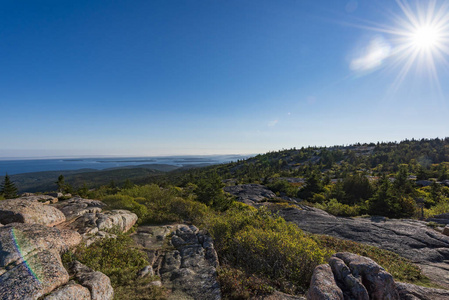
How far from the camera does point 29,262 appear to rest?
13.9ft

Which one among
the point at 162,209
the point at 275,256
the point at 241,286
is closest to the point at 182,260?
the point at 241,286

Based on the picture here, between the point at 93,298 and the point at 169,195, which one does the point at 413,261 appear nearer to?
the point at 93,298

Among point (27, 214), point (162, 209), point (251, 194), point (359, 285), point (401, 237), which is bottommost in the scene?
point (251, 194)

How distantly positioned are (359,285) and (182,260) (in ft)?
19.8

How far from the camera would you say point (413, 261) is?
9.27m

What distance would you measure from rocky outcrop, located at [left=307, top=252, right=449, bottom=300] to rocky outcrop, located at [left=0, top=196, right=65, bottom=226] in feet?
34.2

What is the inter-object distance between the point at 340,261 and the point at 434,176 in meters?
51.9

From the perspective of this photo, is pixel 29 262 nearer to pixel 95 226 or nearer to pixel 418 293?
pixel 95 226

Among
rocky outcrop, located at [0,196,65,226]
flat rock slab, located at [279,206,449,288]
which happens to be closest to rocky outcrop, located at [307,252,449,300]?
flat rock slab, located at [279,206,449,288]

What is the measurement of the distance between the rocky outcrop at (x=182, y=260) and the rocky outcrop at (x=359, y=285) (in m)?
2.94

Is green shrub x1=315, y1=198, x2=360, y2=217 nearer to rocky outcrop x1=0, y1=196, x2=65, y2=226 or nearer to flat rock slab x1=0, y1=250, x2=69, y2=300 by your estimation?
flat rock slab x1=0, y1=250, x2=69, y2=300

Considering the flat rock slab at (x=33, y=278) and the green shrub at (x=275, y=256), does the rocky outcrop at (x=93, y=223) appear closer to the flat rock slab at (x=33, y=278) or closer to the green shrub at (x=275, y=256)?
the flat rock slab at (x=33, y=278)

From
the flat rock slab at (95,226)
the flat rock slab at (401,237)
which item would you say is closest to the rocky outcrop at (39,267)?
the flat rock slab at (95,226)

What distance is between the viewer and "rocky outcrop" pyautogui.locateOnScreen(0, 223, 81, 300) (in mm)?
3529
